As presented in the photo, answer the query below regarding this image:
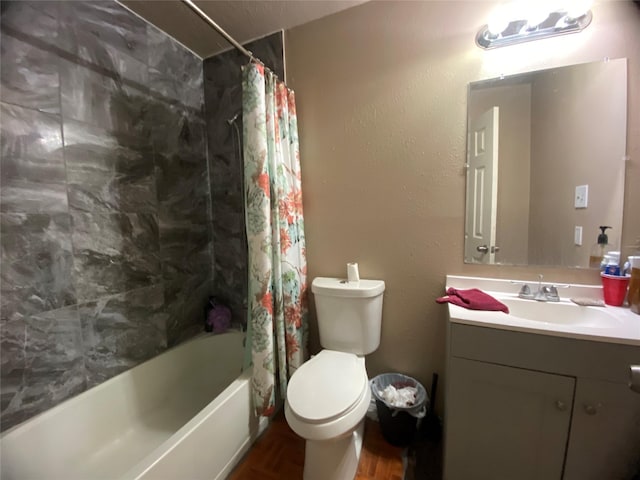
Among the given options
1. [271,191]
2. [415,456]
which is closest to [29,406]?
[271,191]

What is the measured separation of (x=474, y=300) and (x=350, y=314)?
585 millimetres

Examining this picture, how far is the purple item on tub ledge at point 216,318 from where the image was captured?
179 cm

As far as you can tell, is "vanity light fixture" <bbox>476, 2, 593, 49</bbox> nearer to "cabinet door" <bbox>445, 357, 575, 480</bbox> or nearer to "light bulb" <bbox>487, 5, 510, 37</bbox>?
"light bulb" <bbox>487, 5, 510, 37</bbox>

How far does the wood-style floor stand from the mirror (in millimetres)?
1069

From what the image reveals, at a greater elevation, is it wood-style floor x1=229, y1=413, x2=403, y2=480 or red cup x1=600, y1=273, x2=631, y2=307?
red cup x1=600, y1=273, x2=631, y2=307

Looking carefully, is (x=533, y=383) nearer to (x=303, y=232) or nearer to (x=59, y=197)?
(x=303, y=232)

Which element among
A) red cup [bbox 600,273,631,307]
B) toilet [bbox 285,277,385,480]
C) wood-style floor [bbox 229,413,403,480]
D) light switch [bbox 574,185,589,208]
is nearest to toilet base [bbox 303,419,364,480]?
toilet [bbox 285,277,385,480]

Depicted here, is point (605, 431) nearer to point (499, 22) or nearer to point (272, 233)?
point (272, 233)

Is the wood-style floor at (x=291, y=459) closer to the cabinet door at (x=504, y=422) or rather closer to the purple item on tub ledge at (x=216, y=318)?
the cabinet door at (x=504, y=422)

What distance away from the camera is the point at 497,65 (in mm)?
1173

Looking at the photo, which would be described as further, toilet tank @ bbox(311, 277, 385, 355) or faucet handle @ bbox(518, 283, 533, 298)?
toilet tank @ bbox(311, 277, 385, 355)

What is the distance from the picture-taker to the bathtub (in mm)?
959

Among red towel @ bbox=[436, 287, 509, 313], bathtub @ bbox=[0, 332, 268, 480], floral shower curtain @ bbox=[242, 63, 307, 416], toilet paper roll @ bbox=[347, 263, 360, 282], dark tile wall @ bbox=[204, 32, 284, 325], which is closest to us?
bathtub @ bbox=[0, 332, 268, 480]

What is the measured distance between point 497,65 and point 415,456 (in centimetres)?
192
